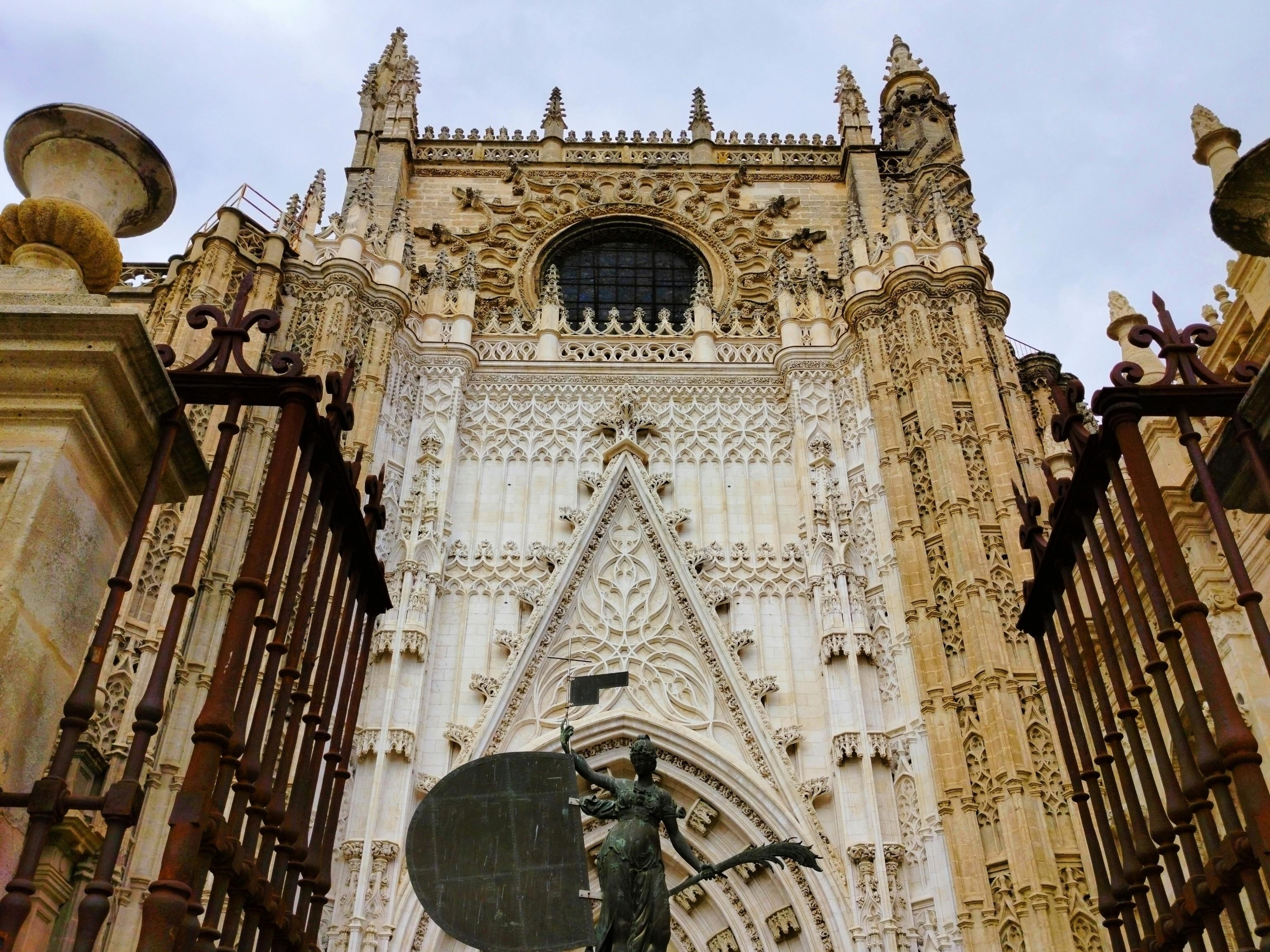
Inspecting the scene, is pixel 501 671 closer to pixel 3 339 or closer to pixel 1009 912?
pixel 1009 912

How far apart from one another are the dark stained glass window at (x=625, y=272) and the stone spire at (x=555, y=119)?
2984 millimetres

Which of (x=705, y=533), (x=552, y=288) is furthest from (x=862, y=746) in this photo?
(x=552, y=288)

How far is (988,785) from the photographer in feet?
40.0

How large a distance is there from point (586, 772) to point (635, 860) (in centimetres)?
58

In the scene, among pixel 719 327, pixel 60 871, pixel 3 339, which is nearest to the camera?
pixel 3 339

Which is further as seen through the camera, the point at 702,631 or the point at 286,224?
the point at 286,224

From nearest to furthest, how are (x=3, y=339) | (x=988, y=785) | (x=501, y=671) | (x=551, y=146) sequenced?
(x=3, y=339) < (x=988, y=785) < (x=501, y=671) < (x=551, y=146)

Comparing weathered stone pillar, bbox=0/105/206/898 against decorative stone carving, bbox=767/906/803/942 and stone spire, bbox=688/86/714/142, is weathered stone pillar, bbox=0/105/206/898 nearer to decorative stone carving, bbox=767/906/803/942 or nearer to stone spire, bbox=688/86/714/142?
decorative stone carving, bbox=767/906/803/942

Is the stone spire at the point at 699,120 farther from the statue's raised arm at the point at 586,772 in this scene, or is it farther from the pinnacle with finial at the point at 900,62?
the statue's raised arm at the point at 586,772

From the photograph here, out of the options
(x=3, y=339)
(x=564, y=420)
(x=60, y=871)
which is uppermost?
(x=564, y=420)

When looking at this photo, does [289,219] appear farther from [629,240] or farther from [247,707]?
[247,707]

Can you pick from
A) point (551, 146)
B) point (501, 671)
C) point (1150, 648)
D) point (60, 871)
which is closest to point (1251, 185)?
point (1150, 648)

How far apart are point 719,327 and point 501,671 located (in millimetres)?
7498

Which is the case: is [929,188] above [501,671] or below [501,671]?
above
